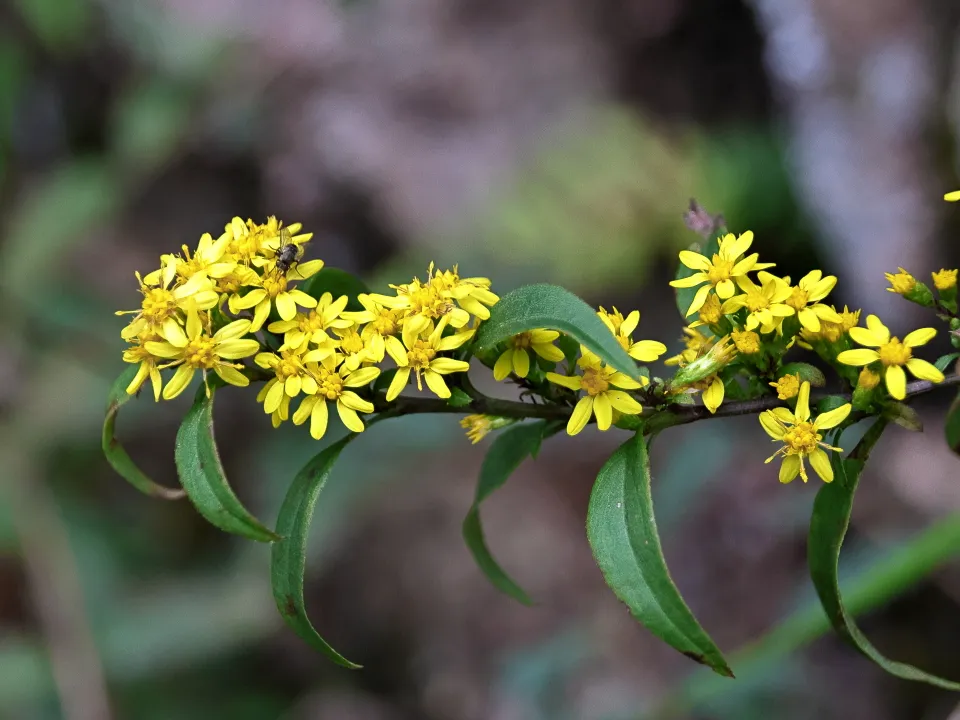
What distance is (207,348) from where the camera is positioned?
4.31 ft

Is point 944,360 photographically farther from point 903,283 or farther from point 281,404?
point 281,404

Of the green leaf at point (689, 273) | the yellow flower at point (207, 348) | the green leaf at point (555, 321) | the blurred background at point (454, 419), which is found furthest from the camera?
the blurred background at point (454, 419)

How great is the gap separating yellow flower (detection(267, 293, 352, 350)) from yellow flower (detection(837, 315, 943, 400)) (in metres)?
0.76

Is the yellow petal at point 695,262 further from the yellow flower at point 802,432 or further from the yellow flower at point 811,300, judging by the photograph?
the yellow flower at point 802,432

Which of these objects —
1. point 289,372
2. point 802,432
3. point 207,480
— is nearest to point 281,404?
point 289,372

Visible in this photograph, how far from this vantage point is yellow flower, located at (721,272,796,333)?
4.03 ft

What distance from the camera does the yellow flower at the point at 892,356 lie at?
1171 mm

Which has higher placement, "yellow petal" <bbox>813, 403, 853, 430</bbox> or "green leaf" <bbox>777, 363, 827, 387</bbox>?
"green leaf" <bbox>777, 363, 827, 387</bbox>

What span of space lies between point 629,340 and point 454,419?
2607mm

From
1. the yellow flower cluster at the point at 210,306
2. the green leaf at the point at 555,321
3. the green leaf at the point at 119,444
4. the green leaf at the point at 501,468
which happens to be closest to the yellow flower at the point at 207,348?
the yellow flower cluster at the point at 210,306

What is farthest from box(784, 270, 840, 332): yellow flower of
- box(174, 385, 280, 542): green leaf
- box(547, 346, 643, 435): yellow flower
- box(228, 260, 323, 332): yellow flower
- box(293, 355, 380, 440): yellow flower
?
box(174, 385, 280, 542): green leaf

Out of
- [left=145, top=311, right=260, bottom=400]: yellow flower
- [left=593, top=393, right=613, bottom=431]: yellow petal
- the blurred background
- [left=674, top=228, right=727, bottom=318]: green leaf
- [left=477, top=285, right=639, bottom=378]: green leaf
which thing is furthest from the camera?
the blurred background

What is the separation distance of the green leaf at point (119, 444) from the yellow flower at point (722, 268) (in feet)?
2.97

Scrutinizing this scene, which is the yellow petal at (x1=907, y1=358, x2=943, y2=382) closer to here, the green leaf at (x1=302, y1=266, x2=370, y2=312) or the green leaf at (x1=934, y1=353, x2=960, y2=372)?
the green leaf at (x1=934, y1=353, x2=960, y2=372)
